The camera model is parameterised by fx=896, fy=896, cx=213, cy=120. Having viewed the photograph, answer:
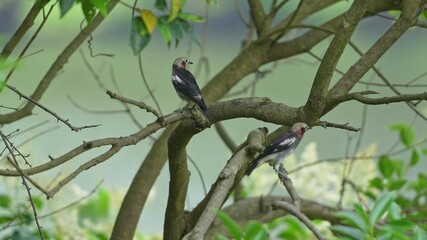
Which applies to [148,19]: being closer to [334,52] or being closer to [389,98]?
[334,52]

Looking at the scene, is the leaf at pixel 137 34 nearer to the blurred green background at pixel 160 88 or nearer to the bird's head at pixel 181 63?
the bird's head at pixel 181 63

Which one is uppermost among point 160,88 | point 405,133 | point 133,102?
point 160,88

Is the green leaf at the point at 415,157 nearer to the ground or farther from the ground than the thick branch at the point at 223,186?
farther from the ground

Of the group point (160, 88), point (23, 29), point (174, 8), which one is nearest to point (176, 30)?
point (174, 8)

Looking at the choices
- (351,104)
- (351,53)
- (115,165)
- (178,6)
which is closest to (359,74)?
(178,6)

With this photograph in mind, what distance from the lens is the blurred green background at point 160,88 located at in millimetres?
5402

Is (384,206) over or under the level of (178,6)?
under

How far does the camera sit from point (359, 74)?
1.75m

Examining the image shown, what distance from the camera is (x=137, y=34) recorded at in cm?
225

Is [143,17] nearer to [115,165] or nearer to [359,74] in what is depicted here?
[359,74]

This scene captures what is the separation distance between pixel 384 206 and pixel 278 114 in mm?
617

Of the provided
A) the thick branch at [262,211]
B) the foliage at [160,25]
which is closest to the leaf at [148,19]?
the foliage at [160,25]

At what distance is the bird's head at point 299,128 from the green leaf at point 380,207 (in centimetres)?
52

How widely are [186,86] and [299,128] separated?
398 millimetres
